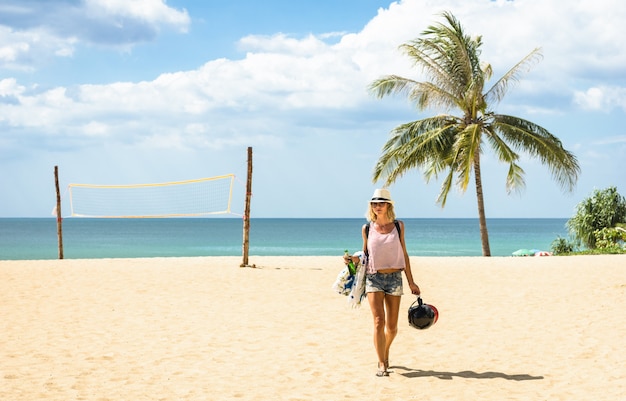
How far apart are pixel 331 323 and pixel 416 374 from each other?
2355 millimetres

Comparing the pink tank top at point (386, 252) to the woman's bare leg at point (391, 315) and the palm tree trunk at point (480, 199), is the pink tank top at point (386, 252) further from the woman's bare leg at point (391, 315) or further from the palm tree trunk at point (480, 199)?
the palm tree trunk at point (480, 199)

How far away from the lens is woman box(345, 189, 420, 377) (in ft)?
16.1

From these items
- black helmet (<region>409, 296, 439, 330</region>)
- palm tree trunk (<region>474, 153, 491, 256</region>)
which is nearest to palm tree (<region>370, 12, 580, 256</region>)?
palm tree trunk (<region>474, 153, 491, 256</region>)

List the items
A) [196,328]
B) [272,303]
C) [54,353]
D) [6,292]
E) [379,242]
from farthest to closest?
1. [6,292]
2. [272,303]
3. [196,328]
4. [54,353]
5. [379,242]

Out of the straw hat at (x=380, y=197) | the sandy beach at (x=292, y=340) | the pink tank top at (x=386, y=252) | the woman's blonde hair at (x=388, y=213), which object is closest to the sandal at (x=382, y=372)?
the sandy beach at (x=292, y=340)

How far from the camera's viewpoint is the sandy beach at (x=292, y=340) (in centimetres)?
489

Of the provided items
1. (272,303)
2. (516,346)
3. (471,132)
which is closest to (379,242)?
(516,346)

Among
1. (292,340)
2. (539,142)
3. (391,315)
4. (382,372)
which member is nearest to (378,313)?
(391,315)

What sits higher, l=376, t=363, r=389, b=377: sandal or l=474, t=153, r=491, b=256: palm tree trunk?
l=474, t=153, r=491, b=256: palm tree trunk

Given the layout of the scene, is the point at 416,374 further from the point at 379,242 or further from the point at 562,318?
the point at 562,318

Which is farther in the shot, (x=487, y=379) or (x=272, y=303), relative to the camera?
(x=272, y=303)

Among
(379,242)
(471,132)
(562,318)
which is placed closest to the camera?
(379,242)

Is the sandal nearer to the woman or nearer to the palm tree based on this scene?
the woman

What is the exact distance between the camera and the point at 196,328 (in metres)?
7.32
